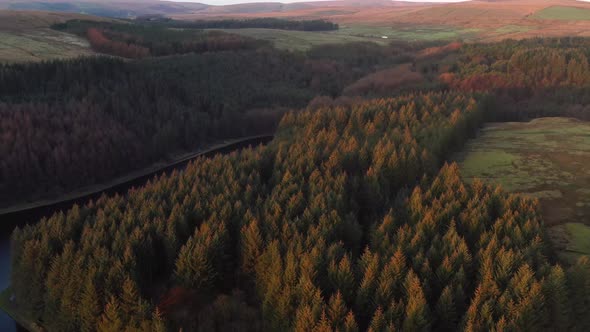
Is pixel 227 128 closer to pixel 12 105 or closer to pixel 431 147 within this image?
pixel 12 105

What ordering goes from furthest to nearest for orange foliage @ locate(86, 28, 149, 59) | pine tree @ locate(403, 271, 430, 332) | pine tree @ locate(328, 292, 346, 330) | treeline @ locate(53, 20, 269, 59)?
treeline @ locate(53, 20, 269, 59) → orange foliage @ locate(86, 28, 149, 59) → pine tree @ locate(328, 292, 346, 330) → pine tree @ locate(403, 271, 430, 332)

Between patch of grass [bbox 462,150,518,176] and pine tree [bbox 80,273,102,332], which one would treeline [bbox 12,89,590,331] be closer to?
pine tree [bbox 80,273,102,332]

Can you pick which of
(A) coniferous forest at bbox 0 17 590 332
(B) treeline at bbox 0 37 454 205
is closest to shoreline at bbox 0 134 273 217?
(B) treeline at bbox 0 37 454 205

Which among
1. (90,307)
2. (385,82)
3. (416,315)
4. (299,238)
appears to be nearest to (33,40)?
(385,82)

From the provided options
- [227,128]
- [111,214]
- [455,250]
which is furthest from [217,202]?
[227,128]

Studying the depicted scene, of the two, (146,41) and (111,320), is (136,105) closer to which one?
(146,41)

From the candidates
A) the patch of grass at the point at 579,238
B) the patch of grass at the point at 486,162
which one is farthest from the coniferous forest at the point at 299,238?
the patch of grass at the point at 486,162
